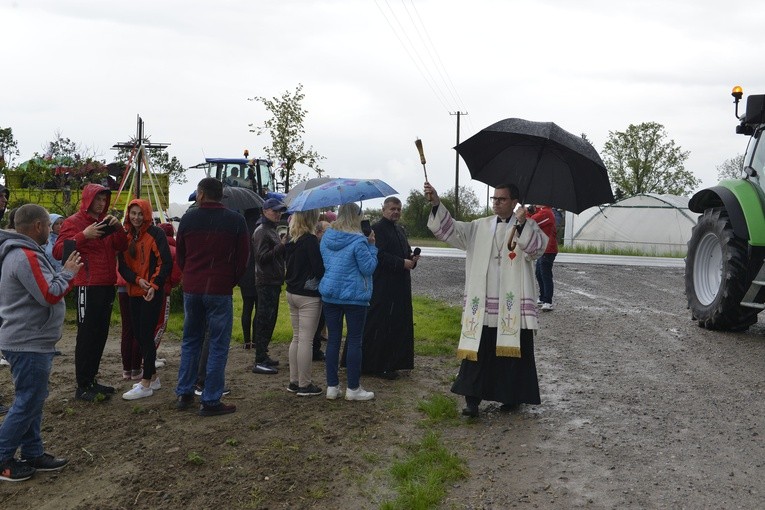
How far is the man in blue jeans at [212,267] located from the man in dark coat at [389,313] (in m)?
1.68

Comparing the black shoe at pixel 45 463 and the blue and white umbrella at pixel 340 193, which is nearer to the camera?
the black shoe at pixel 45 463

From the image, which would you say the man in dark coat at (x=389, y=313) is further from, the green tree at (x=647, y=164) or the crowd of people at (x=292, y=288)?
the green tree at (x=647, y=164)

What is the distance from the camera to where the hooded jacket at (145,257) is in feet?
22.7

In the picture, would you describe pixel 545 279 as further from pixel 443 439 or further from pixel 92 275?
pixel 92 275

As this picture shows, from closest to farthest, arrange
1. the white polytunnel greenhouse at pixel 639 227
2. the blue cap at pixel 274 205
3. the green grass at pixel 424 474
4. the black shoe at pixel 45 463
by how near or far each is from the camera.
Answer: the green grass at pixel 424 474 < the black shoe at pixel 45 463 < the blue cap at pixel 274 205 < the white polytunnel greenhouse at pixel 639 227

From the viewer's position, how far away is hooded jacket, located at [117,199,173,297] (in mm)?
6906

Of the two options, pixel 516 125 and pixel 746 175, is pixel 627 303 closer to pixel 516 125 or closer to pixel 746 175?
pixel 746 175

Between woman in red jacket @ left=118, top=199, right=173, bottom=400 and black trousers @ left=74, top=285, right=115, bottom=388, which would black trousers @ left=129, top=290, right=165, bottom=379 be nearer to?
woman in red jacket @ left=118, top=199, right=173, bottom=400

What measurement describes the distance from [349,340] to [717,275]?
6126 millimetres

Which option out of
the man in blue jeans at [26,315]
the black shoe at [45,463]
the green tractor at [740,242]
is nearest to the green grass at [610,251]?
the green tractor at [740,242]

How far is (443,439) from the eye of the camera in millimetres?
5812

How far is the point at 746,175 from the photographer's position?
10.1 metres

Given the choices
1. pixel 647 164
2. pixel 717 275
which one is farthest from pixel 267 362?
pixel 647 164

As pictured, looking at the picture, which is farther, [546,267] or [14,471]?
[546,267]
